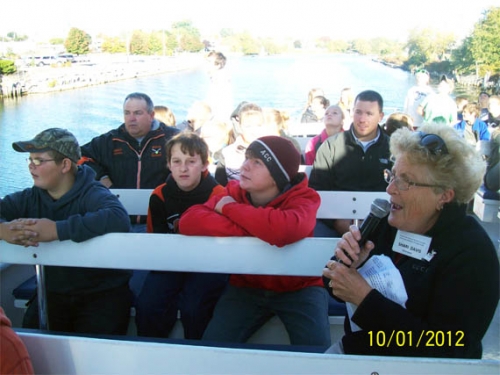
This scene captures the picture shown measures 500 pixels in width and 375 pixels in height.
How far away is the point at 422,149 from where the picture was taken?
1630 mm

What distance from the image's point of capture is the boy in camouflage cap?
2.26 meters

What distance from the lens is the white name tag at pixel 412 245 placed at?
1.60 meters

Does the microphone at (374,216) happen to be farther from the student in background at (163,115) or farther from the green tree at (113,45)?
the green tree at (113,45)

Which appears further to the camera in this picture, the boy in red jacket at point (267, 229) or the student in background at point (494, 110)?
the student in background at point (494, 110)

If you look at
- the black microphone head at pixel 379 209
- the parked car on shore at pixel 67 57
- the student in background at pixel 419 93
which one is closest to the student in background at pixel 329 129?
the black microphone head at pixel 379 209

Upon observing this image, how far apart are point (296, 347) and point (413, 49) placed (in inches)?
957

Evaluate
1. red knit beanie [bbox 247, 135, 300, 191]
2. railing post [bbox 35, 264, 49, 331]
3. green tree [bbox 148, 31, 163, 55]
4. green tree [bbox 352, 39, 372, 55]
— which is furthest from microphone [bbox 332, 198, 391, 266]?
green tree [bbox 352, 39, 372, 55]

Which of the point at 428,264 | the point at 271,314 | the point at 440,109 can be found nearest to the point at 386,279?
the point at 428,264

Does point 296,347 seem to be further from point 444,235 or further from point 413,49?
point 413,49

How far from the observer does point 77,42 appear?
28297 millimetres

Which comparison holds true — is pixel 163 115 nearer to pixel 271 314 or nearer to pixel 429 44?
pixel 271 314

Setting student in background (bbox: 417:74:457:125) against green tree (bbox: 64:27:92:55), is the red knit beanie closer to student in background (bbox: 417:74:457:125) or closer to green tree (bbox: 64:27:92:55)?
student in background (bbox: 417:74:457:125)

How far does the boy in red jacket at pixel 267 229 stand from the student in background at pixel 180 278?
0.50 ft

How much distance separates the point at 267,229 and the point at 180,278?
27.1 inches
